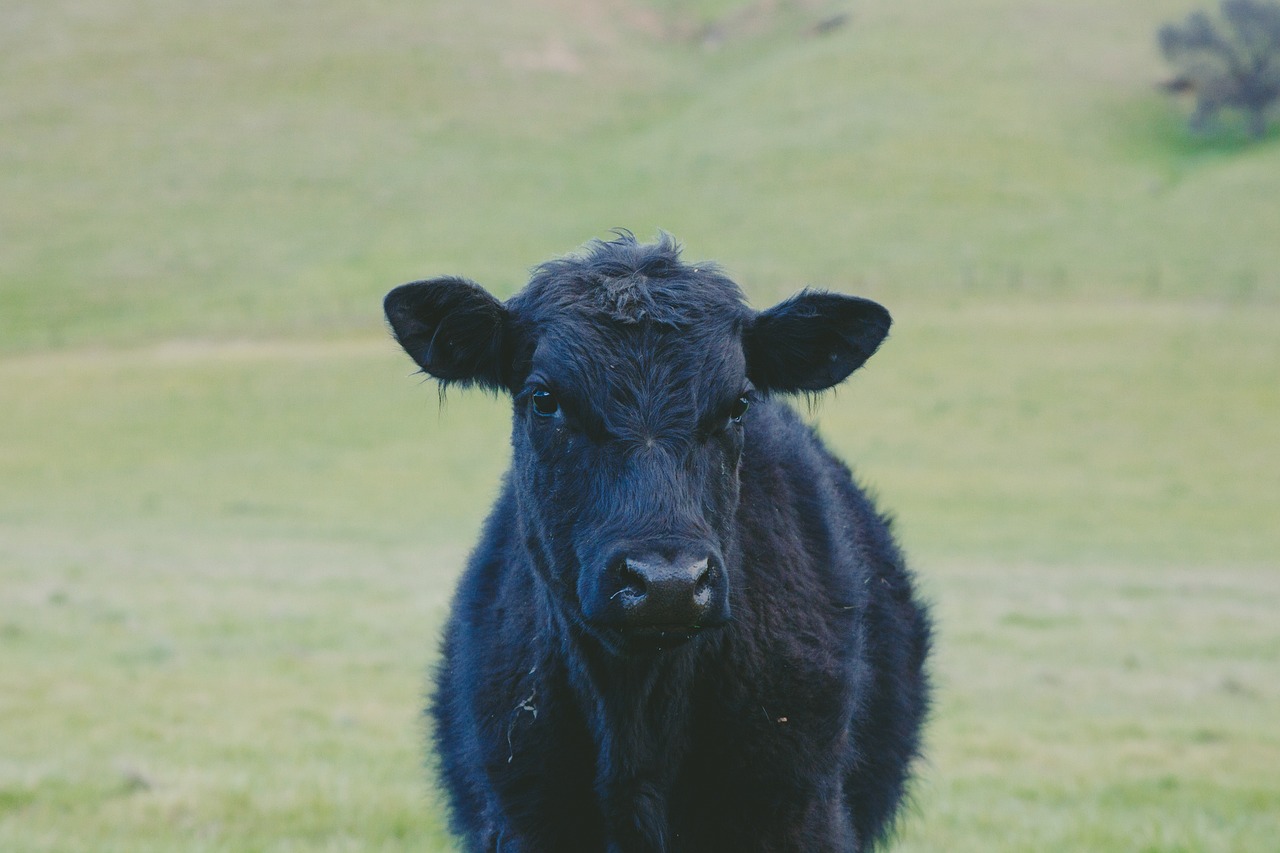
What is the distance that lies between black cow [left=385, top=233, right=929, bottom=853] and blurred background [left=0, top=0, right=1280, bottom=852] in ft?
7.57

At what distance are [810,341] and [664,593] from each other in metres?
1.46

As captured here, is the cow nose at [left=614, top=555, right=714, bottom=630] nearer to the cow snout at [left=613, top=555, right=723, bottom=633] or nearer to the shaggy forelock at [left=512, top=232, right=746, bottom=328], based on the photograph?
the cow snout at [left=613, top=555, right=723, bottom=633]

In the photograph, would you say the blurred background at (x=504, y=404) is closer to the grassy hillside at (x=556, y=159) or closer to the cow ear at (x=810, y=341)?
the grassy hillside at (x=556, y=159)

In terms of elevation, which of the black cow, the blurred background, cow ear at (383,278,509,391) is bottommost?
the blurred background

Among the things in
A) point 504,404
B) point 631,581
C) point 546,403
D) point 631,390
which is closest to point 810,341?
point 631,390

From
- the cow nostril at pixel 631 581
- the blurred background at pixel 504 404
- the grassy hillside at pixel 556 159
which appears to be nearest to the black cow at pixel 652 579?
the cow nostril at pixel 631 581

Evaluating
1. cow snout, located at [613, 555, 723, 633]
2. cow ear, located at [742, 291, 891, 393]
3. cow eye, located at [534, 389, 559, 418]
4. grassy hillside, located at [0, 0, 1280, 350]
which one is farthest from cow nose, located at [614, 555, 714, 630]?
grassy hillside, located at [0, 0, 1280, 350]

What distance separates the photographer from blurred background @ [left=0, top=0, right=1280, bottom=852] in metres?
8.69

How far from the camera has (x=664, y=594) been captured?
3752 millimetres

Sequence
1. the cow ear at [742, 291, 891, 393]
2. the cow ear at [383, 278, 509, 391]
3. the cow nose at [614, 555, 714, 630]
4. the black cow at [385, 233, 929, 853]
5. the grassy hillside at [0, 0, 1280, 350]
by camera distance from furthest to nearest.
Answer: the grassy hillside at [0, 0, 1280, 350]
the cow ear at [742, 291, 891, 393]
the cow ear at [383, 278, 509, 391]
the black cow at [385, 233, 929, 853]
the cow nose at [614, 555, 714, 630]

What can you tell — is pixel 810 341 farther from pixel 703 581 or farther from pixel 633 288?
pixel 703 581

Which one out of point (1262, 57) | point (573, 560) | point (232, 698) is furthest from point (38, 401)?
point (1262, 57)

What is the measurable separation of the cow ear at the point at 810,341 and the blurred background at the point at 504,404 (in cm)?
293

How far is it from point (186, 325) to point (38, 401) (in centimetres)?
889
